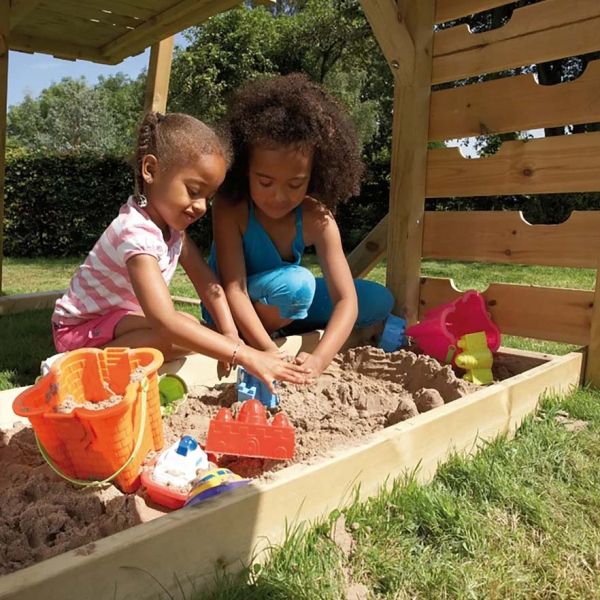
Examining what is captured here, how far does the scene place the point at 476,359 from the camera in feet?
7.82

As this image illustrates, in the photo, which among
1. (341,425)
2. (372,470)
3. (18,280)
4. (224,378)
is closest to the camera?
(372,470)

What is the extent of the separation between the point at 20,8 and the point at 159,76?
105 centimetres

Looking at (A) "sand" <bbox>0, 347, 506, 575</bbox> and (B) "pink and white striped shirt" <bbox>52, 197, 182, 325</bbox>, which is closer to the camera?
(A) "sand" <bbox>0, 347, 506, 575</bbox>

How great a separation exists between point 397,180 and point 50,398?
6.57 feet

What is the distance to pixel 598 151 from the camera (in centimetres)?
236

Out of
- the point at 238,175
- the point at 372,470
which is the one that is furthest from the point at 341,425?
the point at 238,175

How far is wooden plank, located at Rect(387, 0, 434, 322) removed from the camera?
282 centimetres

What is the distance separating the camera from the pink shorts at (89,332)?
2.09m

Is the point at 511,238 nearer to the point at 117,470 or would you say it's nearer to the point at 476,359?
the point at 476,359

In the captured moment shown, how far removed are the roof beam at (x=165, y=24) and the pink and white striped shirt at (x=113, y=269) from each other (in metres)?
2.65

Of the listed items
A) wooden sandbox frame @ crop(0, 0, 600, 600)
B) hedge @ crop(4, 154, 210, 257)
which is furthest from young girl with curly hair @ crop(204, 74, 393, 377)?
hedge @ crop(4, 154, 210, 257)

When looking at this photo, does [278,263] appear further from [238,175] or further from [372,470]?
[372,470]

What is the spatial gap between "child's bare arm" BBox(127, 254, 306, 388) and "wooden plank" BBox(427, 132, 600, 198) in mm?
1423

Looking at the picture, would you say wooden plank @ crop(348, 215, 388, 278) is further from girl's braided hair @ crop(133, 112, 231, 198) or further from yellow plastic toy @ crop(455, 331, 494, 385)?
girl's braided hair @ crop(133, 112, 231, 198)
